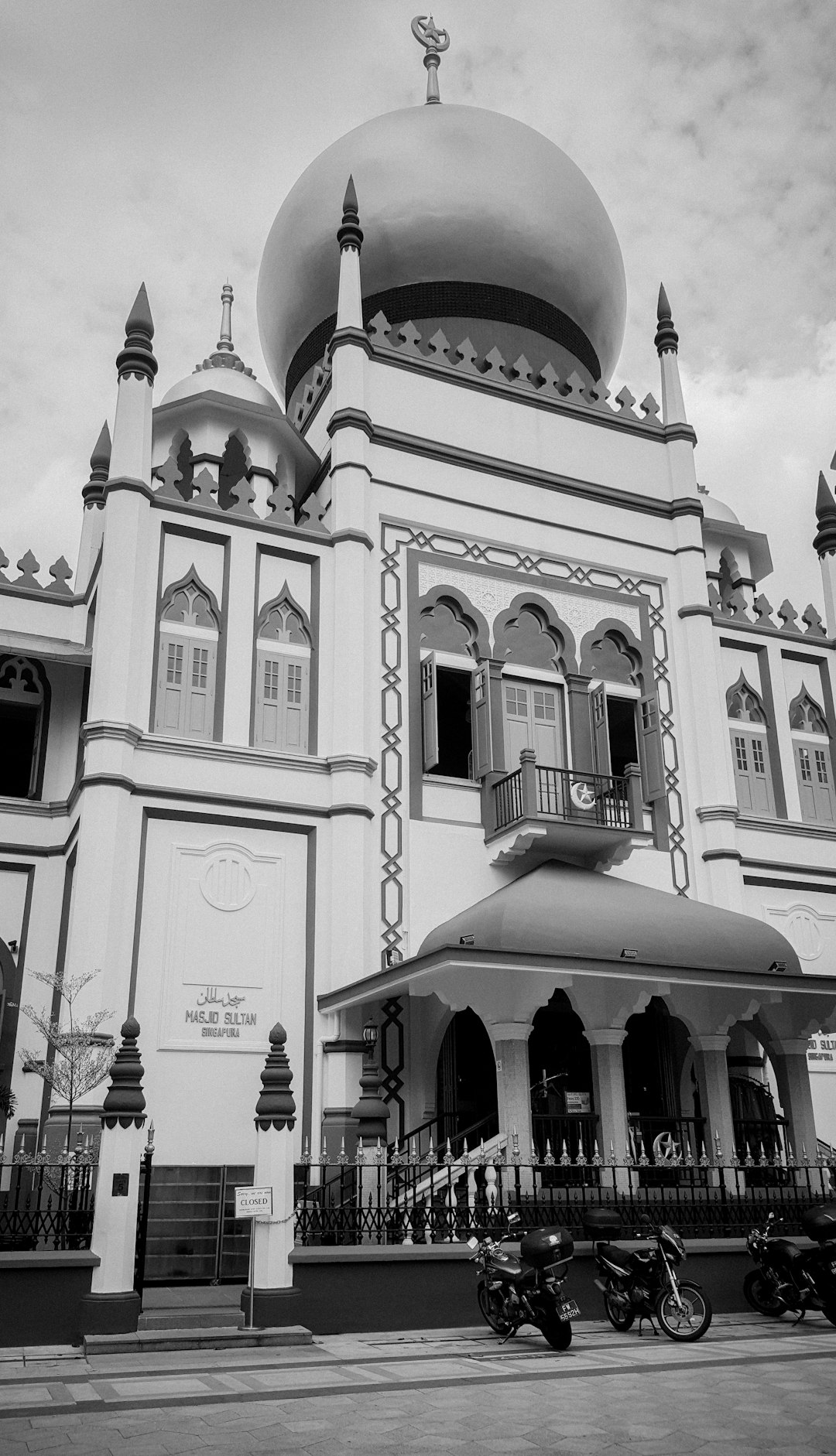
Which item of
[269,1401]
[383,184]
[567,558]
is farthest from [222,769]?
[383,184]

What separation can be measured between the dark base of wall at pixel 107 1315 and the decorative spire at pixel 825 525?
14.7 m

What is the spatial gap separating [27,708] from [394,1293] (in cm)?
873

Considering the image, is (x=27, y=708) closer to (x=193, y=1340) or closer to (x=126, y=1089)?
(x=126, y=1089)

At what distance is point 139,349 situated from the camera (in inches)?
593

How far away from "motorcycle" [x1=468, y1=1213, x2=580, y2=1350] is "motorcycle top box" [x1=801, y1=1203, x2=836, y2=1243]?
6.94 ft

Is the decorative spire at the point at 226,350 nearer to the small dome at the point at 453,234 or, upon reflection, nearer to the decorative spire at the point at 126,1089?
the small dome at the point at 453,234

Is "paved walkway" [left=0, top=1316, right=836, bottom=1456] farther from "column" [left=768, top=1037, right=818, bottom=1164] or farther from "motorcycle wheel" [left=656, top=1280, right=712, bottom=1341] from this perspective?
"column" [left=768, top=1037, right=818, bottom=1164]

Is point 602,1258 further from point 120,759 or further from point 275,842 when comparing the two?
point 120,759

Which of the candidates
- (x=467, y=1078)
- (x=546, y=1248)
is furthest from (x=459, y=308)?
(x=546, y=1248)

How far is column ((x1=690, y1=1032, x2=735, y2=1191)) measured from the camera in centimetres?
1273

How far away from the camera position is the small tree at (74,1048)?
452 inches

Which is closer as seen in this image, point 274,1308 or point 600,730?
point 274,1308

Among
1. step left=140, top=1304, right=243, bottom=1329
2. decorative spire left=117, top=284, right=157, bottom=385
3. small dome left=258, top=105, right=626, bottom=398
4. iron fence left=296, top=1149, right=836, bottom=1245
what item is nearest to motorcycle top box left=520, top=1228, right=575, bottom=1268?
iron fence left=296, top=1149, right=836, bottom=1245

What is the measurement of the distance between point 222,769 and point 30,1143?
14.5ft
